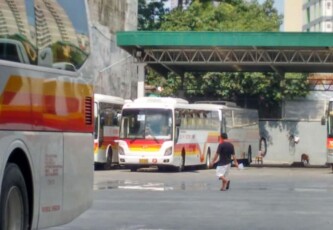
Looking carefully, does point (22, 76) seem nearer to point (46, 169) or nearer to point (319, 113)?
point (46, 169)

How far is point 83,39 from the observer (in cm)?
1291

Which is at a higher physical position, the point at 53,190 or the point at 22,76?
the point at 22,76

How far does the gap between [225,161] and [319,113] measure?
1396 inches

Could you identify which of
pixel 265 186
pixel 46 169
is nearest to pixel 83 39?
pixel 46 169

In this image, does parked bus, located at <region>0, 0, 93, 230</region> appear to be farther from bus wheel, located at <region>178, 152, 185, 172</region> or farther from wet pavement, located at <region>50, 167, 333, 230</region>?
bus wheel, located at <region>178, 152, 185, 172</region>

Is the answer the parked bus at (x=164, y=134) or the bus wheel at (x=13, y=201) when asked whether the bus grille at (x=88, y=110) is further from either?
the parked bus at (x=164, y=134)

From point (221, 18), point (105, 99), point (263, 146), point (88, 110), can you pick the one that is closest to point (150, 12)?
point (221, 18)

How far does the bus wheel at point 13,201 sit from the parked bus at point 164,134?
30.6 metres

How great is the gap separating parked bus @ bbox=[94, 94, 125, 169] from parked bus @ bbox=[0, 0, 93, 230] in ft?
94.7

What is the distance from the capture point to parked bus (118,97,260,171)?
41.3m

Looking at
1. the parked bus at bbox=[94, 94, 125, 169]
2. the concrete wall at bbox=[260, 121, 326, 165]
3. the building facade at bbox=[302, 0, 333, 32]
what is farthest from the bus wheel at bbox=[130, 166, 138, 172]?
the building facade at bbox=[302, 0, 333, 32]

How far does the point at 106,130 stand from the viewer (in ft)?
142

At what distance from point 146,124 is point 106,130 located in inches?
98.8

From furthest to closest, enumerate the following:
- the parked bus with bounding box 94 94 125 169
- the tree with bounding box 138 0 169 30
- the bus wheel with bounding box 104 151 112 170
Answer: the tree with bounding box 138 0 169 30 < the bus wheel with bounding box 104 151 112 170 < the parked bus with bounding box 94 94 125 169
